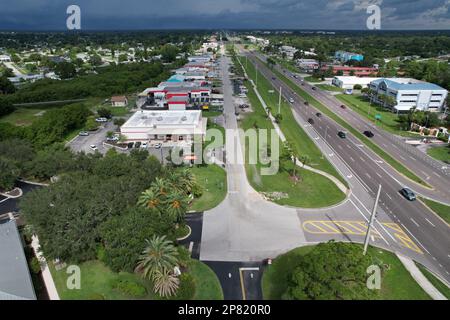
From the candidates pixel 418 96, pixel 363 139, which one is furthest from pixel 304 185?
pixel 418 96

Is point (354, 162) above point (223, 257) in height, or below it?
above

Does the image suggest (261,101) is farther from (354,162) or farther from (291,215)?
(291,215)

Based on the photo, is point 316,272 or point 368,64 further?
point 368,64

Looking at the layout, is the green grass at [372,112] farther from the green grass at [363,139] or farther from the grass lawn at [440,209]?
the grass lawn at [440,209]

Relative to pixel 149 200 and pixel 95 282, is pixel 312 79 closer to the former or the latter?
pixel 149 200

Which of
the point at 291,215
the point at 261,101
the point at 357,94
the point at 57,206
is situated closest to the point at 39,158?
the point at 57,206
